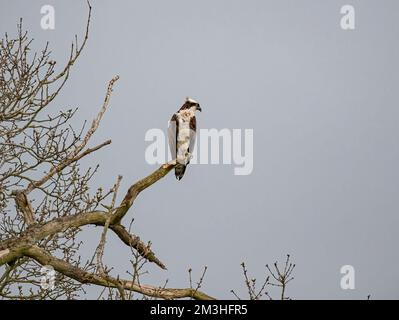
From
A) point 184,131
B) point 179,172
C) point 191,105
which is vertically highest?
point 191,105

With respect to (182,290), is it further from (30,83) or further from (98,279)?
(30,83)

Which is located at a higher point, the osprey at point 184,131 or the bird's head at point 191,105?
the bird's head at point 191,105

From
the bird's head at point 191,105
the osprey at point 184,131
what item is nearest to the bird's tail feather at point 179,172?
the osprey at point 184,131

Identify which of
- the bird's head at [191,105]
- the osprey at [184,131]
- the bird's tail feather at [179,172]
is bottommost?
the bird's tail feather at [179,172]

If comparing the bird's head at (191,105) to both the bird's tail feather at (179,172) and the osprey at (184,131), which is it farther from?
the bird's tail feather at (179,172)

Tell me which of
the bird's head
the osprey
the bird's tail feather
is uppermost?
the bird's head

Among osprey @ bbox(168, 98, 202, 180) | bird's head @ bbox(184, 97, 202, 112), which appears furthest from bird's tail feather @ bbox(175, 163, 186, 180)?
bird's head @ bbox(184, 97, 202, 112)

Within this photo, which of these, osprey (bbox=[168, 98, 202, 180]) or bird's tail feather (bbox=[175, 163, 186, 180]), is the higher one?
osprey (bbox=[168, 98, 202, 180])

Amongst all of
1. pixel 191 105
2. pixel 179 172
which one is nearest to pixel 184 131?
pixel 191 105

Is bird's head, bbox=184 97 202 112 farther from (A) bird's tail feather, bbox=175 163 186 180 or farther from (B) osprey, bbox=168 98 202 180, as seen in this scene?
(A) bird's tail feather, bbox=175 163 186 180

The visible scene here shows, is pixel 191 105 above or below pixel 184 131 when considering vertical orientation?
above

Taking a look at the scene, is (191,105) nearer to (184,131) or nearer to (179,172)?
(184,131)
